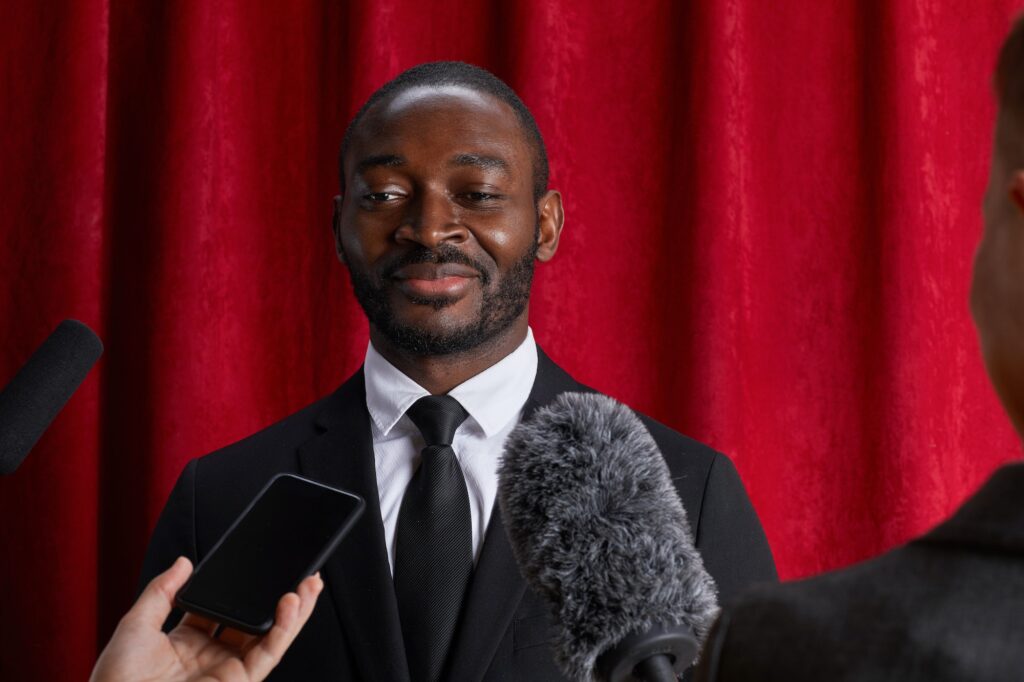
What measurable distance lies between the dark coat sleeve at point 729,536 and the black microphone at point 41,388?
598 millimetres

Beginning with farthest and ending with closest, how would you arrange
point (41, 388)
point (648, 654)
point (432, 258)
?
1. point (432, 258)
2. point (41, 388)
3. point (648, 654)

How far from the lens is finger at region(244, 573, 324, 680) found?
85cm

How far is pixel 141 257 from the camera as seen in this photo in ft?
5.33

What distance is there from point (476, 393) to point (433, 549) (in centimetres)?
18

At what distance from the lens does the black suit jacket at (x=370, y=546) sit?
103 centimetres

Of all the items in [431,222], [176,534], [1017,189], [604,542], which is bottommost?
[176,534]

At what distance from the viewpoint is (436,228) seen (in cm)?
113

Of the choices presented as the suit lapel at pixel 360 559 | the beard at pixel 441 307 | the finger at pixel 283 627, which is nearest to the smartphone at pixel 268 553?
the finger at pixel 283 627

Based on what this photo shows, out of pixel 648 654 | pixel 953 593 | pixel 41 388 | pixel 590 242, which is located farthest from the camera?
pixel 590 242

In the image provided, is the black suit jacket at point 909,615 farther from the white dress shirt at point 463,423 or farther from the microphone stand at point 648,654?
the white dress shirt at point 463,423

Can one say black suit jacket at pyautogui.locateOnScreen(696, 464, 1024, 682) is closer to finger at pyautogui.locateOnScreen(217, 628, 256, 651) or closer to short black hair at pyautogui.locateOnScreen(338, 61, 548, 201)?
finger at pyautogui.locateOnScreen(217, 628, 256, 651)

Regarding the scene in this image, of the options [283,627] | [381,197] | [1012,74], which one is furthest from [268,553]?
[1012,74]

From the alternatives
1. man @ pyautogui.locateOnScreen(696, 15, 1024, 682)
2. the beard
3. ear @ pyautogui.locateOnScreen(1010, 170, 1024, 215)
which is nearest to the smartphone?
the beard

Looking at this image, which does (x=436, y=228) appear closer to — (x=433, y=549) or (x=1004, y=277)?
(x=433, y=549)
